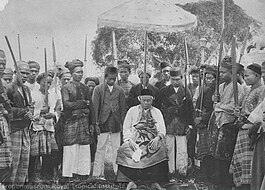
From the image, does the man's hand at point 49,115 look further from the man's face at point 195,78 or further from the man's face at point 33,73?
the man's face at point 195,78

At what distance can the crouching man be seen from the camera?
8406mm

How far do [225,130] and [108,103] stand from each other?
149 cm

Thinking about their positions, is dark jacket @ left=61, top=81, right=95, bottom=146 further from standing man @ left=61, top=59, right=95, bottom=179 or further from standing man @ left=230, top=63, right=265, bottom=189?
standing man @ left=230, top=63, right=265, bottom=189

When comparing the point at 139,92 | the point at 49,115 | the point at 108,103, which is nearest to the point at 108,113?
the point at 108,103

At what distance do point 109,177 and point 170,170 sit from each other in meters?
0.76

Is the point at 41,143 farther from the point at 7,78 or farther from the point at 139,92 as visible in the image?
the point at 139,92

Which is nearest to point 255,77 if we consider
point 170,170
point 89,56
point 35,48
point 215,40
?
point 215,40

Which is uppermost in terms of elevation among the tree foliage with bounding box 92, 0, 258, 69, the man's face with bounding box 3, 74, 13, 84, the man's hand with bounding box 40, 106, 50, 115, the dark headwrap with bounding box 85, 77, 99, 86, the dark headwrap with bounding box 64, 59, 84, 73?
the tree foliage with bounding box 92, 0, 258, 69

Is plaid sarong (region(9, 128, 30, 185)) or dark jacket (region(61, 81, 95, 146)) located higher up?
dark jacket (region(61, 81, 95, 146))

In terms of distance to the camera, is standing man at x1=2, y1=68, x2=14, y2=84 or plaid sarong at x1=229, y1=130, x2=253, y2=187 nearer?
plaid sarong at x1=229, y1=130, x2=253, y2=187

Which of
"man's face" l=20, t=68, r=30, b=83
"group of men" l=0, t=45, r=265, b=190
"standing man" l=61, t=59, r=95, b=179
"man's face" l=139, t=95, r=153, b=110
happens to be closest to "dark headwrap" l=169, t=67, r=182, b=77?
"group of men" l=0, t=45, r=265, b=190

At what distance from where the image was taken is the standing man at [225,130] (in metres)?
8.32

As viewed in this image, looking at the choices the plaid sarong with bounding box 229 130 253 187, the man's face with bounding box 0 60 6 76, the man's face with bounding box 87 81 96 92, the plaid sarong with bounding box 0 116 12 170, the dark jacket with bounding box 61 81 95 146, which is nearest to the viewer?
the plaid sarong with bounding box 229 130 253 187

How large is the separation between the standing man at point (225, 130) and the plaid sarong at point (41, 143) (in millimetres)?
2012
